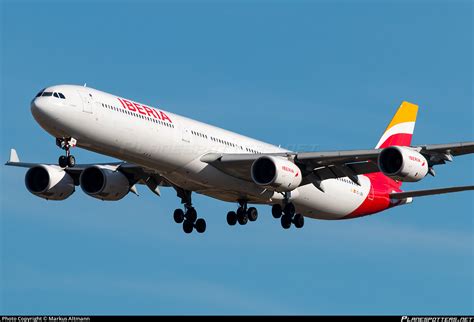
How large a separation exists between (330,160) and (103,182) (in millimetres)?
12503

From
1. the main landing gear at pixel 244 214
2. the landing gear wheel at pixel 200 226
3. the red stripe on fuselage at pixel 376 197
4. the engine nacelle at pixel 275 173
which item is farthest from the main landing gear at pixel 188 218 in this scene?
the red stripe on fuselage at pixel 376 197

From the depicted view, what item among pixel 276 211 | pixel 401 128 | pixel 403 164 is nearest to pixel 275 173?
pixel 276 211

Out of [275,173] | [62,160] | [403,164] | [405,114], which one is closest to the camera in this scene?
[62,160]

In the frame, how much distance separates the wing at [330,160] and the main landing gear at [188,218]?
16.7 ft

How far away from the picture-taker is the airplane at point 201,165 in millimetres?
49281

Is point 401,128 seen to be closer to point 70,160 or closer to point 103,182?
point 103,182

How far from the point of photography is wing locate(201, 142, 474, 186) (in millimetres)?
52094

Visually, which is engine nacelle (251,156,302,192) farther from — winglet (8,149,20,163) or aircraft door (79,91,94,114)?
winglet (8,149,20,163)

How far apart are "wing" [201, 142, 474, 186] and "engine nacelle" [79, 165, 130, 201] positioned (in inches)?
256

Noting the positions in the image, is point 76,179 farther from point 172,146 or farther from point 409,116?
point 409,116

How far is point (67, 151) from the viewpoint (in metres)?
49.1

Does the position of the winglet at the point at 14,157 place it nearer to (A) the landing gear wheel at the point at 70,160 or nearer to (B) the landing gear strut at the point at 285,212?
(A) the landing gear wheel at the point at 70,160

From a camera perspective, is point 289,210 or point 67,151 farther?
point 289,210

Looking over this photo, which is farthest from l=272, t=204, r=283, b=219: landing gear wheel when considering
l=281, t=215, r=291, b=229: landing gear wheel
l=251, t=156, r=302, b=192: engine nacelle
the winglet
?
the winglet
